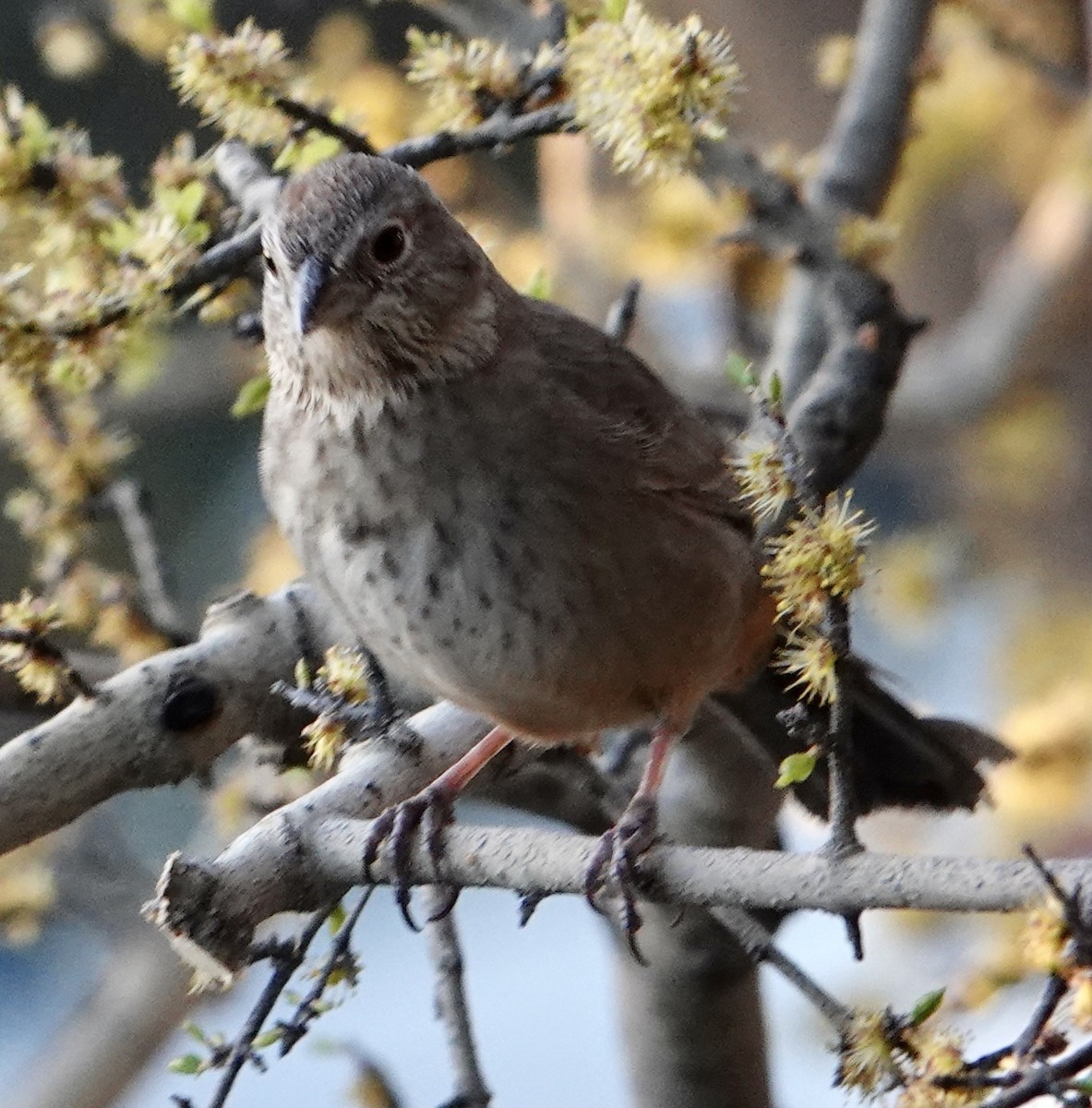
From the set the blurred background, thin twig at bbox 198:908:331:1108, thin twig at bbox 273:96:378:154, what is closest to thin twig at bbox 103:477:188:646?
the blurred background

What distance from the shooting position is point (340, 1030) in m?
2.87

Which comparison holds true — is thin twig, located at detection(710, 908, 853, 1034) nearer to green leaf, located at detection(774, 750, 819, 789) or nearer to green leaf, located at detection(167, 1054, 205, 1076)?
green leaf, located at detection(774, 750, 819, 789)

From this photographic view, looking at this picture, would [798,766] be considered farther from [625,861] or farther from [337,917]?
[337,917]

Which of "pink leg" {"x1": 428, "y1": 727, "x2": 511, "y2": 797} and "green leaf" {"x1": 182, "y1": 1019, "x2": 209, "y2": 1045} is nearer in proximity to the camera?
"green leaf" {"x1": 182, "y1": 1019, "x2": 209, "y2": 1045}

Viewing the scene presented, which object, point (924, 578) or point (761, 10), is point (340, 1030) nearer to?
point (924, 578)

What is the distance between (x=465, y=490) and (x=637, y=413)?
26cm

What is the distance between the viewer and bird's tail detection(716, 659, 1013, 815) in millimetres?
1582

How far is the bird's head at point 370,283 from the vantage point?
4.18 feet

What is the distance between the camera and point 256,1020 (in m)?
1.11

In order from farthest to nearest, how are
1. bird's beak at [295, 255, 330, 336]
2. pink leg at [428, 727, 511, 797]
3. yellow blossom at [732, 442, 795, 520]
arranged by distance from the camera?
1. pink leg at [428, 727, 511, 797]
2. bird's beak at [295, 255, 330, 336]
3. yellow blossom at [732, 442, 795, 520]

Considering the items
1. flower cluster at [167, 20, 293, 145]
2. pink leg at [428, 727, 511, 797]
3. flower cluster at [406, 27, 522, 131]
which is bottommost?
pink leg at [428, 727, 511, 797]

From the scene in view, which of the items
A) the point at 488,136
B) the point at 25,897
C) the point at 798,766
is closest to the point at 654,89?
the point at 488,136

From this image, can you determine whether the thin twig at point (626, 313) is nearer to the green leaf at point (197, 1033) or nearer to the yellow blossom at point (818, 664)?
the yellow blossom at point (818, 664)

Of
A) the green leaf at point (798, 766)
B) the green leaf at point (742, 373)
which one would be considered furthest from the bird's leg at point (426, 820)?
the green leaf at point (742, 373)
